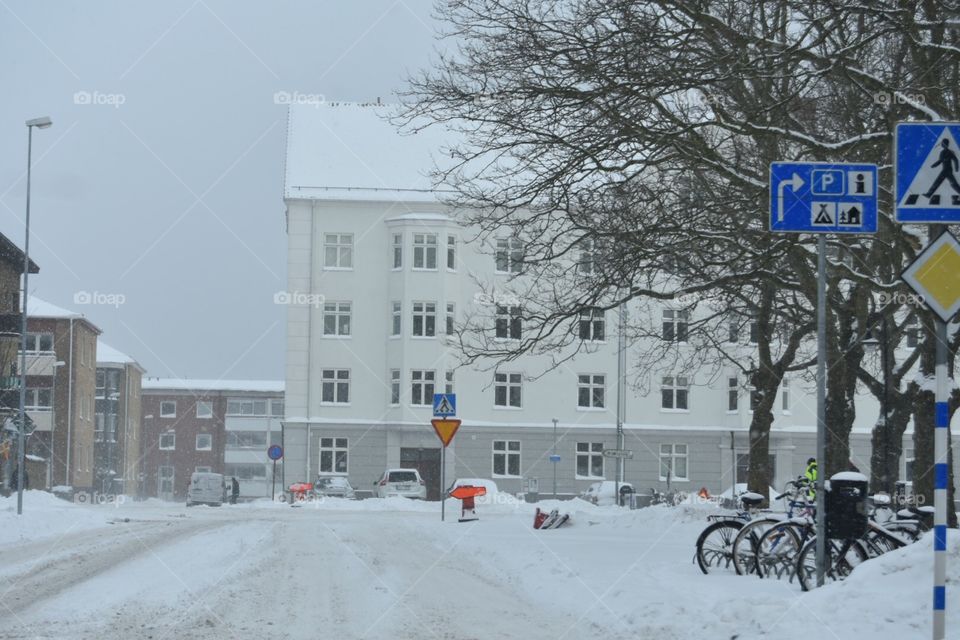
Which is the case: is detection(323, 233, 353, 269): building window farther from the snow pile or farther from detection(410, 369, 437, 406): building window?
the snow pile

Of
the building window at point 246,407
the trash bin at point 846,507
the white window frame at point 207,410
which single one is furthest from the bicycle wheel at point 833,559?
the building window at point 246,407

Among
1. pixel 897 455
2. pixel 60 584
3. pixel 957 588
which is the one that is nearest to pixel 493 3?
pixel 60 584

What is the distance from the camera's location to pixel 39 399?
78.2 m

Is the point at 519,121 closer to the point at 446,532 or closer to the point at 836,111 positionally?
the point at 836,111

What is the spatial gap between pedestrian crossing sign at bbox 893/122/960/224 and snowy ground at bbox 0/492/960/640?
293cm

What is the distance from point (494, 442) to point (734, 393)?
36.9 ft

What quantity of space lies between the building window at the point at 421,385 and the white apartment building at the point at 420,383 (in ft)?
0.20

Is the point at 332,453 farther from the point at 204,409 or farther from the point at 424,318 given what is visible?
the point at 204,409

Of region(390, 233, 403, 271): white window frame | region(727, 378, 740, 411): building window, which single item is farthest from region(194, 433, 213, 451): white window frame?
region(727, 378, 740, 411): building window

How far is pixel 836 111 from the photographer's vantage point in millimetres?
22141

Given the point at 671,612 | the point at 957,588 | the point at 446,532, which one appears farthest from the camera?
the point at 446,532
